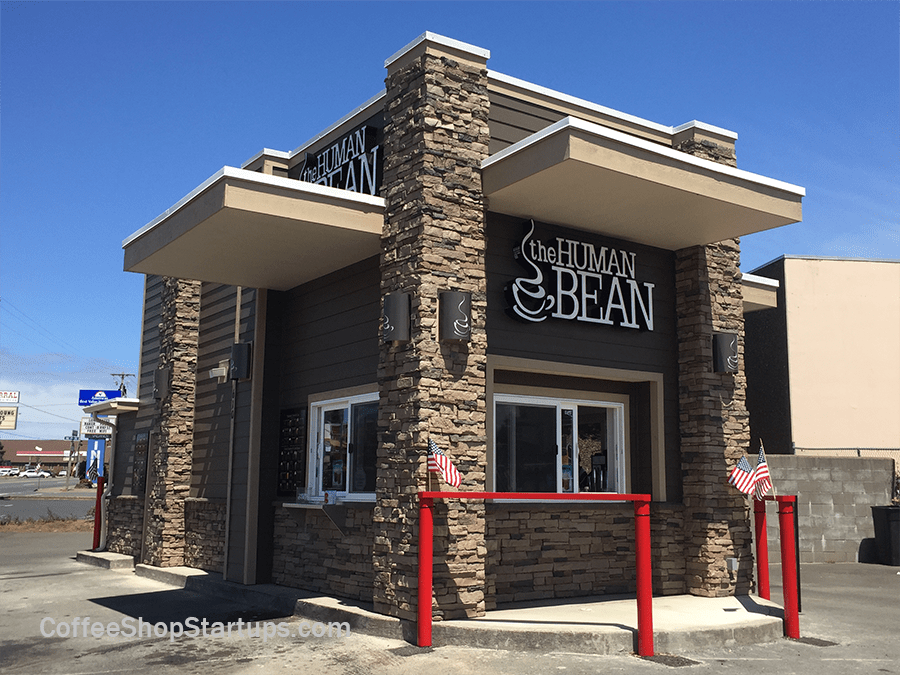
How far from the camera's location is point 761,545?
9992mm

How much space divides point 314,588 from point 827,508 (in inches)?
427

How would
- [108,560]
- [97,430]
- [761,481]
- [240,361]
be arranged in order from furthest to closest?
[97,430], [108,560], [240,361], [761,481]

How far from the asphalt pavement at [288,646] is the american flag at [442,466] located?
1.58 meters

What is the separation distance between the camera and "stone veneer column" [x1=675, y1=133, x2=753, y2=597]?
1051 cm

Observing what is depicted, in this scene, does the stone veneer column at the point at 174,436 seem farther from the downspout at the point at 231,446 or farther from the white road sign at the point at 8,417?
the white road sign at the point at 8,417

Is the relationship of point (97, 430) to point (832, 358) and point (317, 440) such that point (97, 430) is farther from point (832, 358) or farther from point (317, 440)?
point (832, 358)

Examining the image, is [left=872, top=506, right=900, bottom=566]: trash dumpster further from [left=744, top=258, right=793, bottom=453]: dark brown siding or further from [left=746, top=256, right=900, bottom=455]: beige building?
[left=744, top=258, right=793, bottom=453]: dark brown siding

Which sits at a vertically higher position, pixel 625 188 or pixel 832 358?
pixel 625 188

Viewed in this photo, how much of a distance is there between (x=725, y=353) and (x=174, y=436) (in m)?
9.33

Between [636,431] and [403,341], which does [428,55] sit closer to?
[403,341]

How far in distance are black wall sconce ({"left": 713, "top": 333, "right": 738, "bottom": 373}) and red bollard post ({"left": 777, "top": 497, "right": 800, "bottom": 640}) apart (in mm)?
2622

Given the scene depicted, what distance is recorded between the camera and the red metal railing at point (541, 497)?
7.63 m

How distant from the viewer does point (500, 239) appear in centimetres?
982
